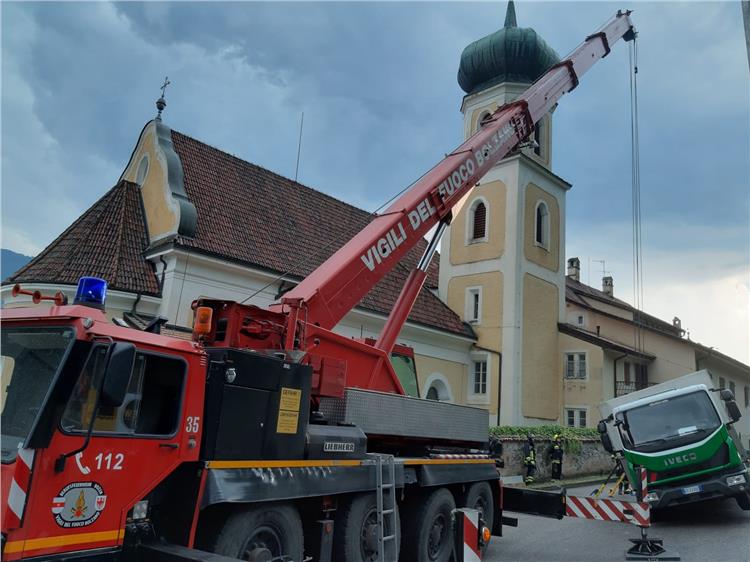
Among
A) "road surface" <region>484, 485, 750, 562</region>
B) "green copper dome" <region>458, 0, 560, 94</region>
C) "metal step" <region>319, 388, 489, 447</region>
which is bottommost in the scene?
"road surface" <region>484, 485, 750, 562</region>

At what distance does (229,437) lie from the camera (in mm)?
5156

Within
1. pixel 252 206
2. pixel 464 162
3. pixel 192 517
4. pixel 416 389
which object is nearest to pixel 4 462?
pixel 192 517

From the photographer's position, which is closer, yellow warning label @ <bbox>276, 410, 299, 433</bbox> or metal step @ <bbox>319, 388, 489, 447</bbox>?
yellow warning label @ <bbox>276, 410, 299, 433</bbox>

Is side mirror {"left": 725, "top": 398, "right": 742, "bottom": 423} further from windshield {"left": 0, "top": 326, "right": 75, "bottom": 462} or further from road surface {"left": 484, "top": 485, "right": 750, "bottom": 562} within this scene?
windshield {"left": 0, "top": 326, "right": 75, "bottom": 462}

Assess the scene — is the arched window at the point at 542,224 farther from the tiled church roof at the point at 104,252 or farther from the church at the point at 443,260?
the tiled church roof at the point at 104,252

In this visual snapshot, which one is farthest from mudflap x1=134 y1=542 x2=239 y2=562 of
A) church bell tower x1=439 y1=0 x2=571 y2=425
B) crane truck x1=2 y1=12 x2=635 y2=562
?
church bell tower x1=439 y1=0 x2=571 y2=425

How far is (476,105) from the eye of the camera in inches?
1120

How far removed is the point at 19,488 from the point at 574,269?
150ft

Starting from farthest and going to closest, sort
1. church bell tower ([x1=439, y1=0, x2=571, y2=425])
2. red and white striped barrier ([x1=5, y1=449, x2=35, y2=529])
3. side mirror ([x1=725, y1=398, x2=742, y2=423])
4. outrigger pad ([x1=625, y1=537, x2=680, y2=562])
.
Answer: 1. church bell tower ([x1=439, y1=0, x2=571, y2=425])
2. side mirror ([x1=725, y1=398, x2=742, y2=423])
3. outrigger pad ([x1=625, y1=537, x2=680, y2=562])
4. red and white striped barrier ([x1=5, y1=449, x2=35, y2=529])

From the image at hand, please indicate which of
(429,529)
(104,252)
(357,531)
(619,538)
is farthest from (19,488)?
(104,252)

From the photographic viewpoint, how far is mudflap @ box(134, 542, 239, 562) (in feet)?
14.1

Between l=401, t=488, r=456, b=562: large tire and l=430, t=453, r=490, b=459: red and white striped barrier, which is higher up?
l=430, t=453, r=490, b=459: red and white striped barrier

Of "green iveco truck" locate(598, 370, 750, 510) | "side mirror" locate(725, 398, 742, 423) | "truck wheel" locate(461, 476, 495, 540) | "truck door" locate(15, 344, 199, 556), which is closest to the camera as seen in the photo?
"truck door" locate(15, 344, 199, 556)

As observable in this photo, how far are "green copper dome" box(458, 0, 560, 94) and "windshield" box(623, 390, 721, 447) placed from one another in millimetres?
18924
